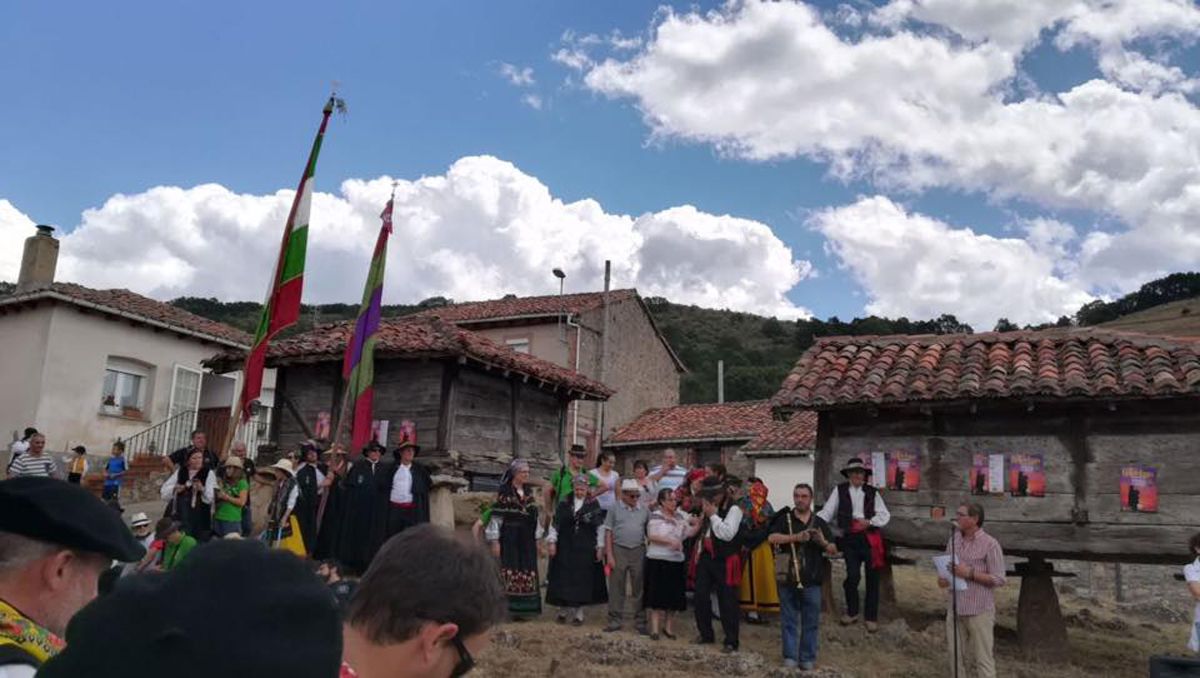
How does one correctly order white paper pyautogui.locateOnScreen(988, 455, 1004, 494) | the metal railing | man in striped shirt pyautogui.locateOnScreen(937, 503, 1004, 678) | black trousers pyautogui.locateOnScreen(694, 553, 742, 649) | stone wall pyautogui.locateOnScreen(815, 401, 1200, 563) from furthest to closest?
the metal railing, white paper pyautogui.locateOnScreen(988, 455, 1004, 494), stone wall pyautogui.locateOnScreen(815, 401, 1200, 563), black trousers pyautogui.locateOnScreen(694, 553, 742, 649), man in striped shirt pyautogui.locateOnScreen(937, 503, 1004, 678)

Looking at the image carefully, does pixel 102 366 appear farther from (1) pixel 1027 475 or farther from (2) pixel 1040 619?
(2) pixel 1040 619

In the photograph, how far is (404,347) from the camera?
14336mm

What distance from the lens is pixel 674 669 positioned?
856cm

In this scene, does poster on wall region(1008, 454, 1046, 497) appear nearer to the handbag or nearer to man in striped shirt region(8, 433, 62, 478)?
the handbag

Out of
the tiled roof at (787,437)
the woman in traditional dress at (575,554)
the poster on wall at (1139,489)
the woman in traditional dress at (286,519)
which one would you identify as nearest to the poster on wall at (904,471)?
the poster on wall at (1139,489)

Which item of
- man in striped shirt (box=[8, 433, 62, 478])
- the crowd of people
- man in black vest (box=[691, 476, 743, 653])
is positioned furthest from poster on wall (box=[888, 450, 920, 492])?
man in striped shirt (box=[8, 433, 62, 478])

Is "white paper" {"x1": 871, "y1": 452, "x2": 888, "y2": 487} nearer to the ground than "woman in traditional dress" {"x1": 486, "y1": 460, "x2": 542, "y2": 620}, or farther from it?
farther from it

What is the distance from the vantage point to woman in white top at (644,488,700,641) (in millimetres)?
9852

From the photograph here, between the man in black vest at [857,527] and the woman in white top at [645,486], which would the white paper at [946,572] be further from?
the woman in white top at [645,486]

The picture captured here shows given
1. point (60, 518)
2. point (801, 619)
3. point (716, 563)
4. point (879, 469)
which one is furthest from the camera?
point (879, 469)

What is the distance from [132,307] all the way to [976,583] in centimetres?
1934

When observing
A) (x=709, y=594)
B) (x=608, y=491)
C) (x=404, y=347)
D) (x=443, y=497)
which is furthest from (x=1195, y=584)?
(x=404, y=347)

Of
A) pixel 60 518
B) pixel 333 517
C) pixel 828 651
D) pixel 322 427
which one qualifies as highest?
pixel 322 427

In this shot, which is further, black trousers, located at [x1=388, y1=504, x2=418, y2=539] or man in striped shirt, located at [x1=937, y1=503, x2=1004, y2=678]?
black trousers, located at [x1=388, y1=504, x2=418, y2=539]
